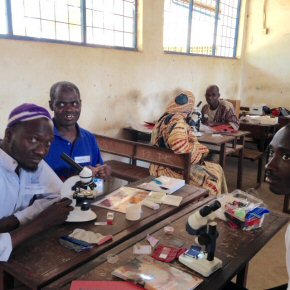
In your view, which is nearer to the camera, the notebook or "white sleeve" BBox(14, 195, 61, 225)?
the notebook

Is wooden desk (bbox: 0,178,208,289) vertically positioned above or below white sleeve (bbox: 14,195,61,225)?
below

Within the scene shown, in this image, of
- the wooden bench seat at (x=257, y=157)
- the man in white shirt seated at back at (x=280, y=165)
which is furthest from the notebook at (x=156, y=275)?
the wooden bench seat at (x=257, y=157)

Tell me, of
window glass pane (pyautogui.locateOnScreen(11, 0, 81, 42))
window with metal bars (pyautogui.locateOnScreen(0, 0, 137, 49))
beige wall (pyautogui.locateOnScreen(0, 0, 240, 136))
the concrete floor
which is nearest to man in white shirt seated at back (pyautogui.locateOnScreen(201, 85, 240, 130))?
beige wall (pyautogui.locateOnScreen(0, 0, 240, 136))

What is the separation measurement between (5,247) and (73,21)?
3128 millimetres

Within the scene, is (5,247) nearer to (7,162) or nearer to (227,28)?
(7,162)

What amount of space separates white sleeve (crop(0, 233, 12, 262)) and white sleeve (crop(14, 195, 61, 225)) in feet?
0.54

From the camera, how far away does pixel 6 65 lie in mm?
3074

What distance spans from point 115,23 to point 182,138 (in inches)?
90.1

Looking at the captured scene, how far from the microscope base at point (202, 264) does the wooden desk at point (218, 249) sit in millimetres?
18

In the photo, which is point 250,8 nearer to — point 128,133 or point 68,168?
point 128,133

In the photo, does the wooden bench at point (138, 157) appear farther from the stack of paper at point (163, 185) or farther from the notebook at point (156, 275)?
the notebook at point (156, 275)

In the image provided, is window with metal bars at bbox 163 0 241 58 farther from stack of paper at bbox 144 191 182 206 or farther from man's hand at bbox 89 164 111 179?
stack of paper at bbox 144 191 182 206

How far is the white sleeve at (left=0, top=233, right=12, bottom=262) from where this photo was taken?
1.22 m

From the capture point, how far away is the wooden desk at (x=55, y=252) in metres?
1.16
